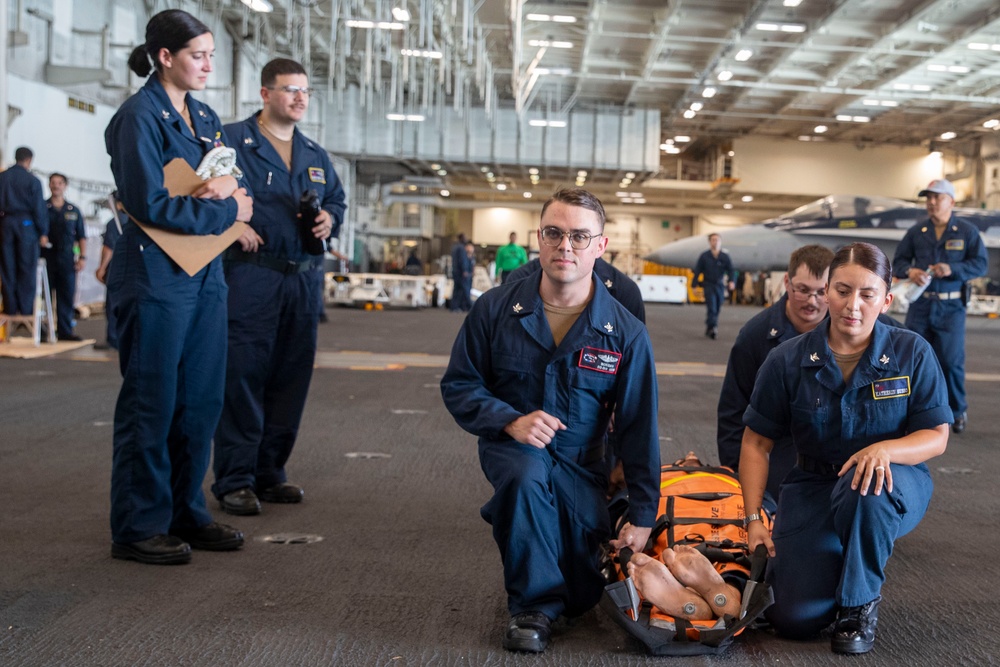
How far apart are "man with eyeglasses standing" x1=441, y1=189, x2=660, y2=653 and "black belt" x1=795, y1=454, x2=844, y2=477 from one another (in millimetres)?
481

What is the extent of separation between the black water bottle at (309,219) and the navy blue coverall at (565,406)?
1403 millimetres

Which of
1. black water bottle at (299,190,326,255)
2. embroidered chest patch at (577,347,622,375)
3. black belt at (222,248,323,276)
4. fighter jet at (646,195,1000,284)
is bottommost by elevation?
embroidered chest patch at (577,347,622,375)

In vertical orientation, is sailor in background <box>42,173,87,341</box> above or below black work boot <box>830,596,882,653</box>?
above

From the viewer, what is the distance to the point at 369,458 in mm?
4980

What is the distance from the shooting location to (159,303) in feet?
10.1

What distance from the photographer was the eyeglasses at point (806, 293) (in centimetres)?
358

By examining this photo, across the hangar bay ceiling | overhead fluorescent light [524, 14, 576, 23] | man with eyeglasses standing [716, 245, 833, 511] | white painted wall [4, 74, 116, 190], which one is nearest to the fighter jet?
the hangar bay ceiling

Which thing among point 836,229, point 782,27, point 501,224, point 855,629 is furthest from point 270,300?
point 501,224

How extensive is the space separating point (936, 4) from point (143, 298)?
63.5ft

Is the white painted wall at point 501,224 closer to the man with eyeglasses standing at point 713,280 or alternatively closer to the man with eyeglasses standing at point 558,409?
the man with eyeglasses standing at point 713,280

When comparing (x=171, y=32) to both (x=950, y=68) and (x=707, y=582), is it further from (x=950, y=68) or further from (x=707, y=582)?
(x=950, y=68)

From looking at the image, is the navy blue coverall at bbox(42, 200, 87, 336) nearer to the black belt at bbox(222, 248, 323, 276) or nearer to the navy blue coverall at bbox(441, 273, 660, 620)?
the black belt at bbox(222, 248, 323, 276)

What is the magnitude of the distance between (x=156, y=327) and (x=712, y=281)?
43.5 feet

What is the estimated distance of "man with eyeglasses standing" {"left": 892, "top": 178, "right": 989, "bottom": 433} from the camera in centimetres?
640
